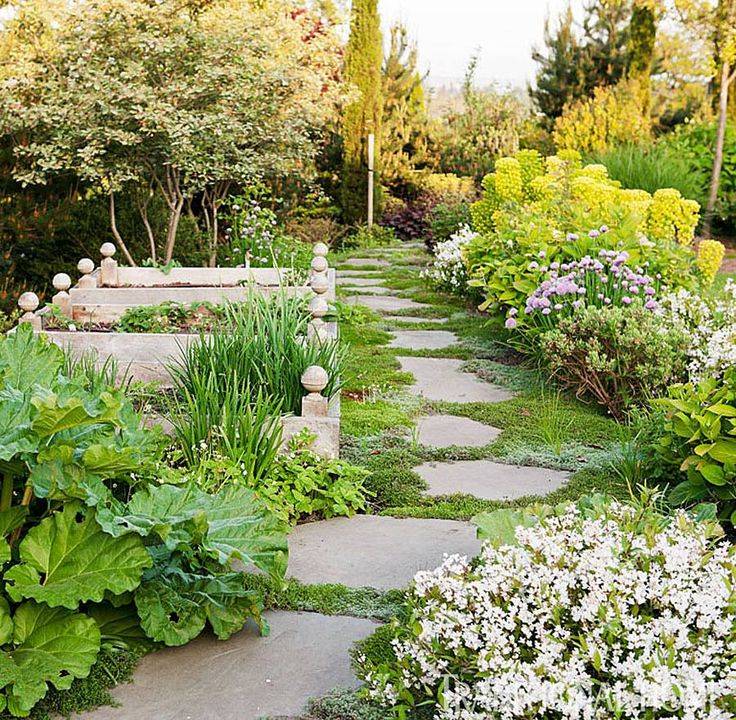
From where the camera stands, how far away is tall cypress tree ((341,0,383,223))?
13.5 meters

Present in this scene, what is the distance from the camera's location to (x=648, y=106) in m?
14.9

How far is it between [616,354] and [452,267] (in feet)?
12.9

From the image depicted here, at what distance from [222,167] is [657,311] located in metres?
3.70

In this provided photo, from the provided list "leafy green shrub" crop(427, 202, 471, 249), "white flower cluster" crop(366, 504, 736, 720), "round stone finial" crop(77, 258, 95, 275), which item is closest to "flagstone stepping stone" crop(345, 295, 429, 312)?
"leafy green shrub" crop(427, 202, 471, 249)

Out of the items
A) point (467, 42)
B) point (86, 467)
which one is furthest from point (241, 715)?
point (467, 42)

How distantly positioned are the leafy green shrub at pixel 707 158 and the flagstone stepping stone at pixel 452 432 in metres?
8.04

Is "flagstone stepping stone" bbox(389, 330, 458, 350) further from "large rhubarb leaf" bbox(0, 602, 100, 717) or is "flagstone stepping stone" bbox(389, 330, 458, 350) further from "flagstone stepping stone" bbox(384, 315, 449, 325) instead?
"large rhubarb leaf" bbox(0, 602, 100, 717)

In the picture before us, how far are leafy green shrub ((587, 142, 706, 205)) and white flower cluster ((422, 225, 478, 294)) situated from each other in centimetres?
189

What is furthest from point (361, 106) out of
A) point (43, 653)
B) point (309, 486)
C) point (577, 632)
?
point (577, 632)

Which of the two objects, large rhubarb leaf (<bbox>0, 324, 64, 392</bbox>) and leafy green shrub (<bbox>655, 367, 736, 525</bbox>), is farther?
leafy green shrub (<bbox>655, 367, 736, 525</bbox>)

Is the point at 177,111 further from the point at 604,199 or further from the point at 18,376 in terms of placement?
the point at 18,376

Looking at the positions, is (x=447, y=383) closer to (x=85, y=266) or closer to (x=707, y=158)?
(x=85, y=266)

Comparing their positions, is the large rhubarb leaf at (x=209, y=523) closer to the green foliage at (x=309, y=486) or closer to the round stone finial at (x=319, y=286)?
the green foliage at (x=309, y=486)

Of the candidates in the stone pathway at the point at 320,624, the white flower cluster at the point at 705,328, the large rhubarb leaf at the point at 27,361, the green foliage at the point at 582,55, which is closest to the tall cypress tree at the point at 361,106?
the green foliage at the point at 582,55
